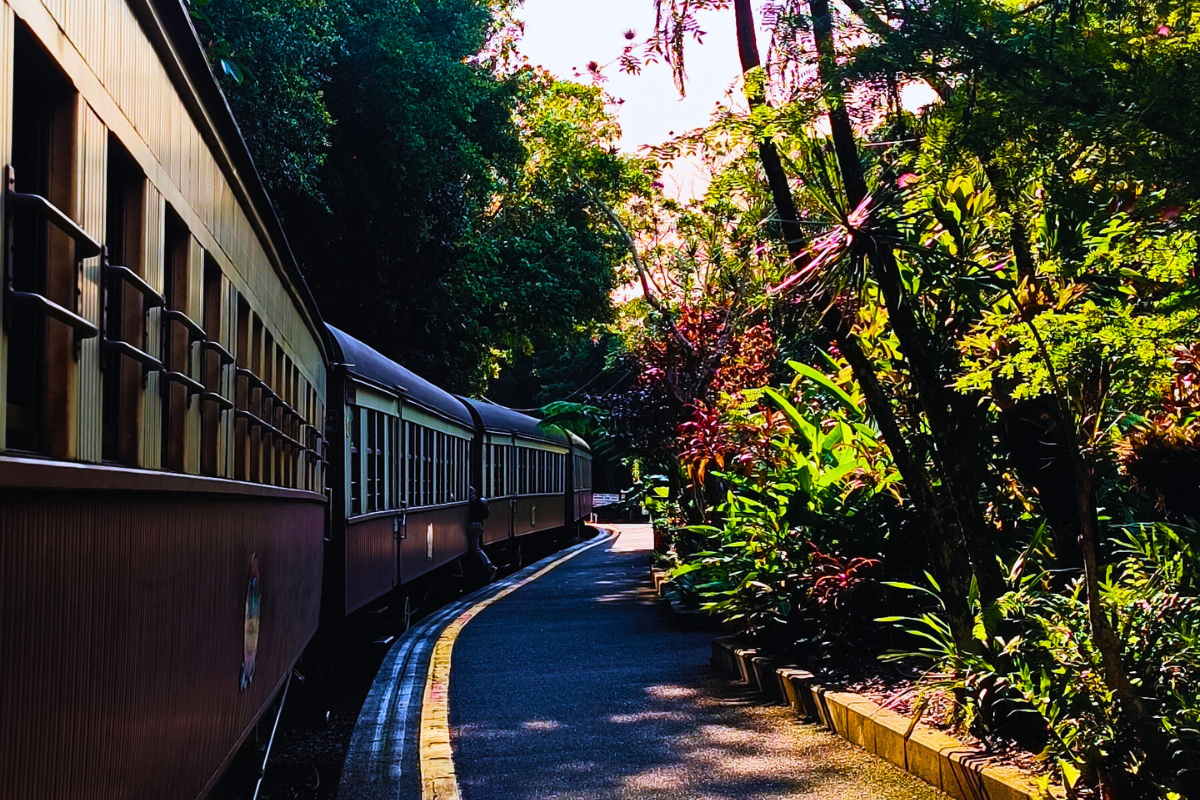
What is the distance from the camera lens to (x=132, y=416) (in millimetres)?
3119

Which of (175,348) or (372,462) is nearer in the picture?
(175,348)

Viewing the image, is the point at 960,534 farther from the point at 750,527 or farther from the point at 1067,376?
the point at 750,527

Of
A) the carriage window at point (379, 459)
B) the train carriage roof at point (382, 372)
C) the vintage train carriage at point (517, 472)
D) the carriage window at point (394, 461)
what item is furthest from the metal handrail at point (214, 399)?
the vintage train carriage at point (517, 472)

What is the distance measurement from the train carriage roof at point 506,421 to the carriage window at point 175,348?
16545 millimetres

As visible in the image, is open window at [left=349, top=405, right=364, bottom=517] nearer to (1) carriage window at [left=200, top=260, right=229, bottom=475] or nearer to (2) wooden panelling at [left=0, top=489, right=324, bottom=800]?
(2) wooden panelling at [left=0, top=489, right=324, bottom=800]

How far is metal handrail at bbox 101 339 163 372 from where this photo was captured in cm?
286

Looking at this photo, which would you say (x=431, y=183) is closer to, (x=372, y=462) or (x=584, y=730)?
(x=372, y=462)

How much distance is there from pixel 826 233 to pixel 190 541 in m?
3.46

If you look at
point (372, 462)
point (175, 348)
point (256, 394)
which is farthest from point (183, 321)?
point (372, 462)

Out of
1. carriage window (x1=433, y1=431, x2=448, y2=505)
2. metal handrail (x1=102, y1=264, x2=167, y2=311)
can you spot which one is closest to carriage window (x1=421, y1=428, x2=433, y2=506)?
carriage window (x1=433, y1=431, x2=448, y2=505)

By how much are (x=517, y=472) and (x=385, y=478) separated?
40.4 ft

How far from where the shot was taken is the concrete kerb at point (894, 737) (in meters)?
5.20

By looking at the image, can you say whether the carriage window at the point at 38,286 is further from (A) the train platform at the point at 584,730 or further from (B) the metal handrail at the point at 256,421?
(A) the train platform at the point at 584,730

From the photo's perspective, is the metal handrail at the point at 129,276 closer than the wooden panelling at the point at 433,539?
Yes
